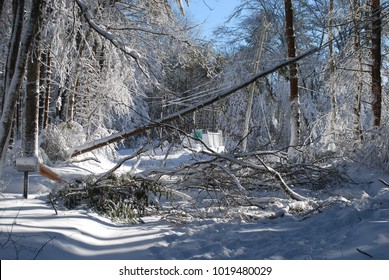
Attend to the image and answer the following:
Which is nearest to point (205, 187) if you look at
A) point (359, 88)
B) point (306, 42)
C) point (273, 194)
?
point (273, 194)

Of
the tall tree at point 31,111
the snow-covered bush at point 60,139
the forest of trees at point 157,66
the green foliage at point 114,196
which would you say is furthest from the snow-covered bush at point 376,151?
the snow-covered bush at point 60,139

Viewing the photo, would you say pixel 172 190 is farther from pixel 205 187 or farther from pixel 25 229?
pixel 25 229

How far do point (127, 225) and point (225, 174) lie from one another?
6.55 feet

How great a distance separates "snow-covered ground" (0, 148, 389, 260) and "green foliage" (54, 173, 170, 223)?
25 centimetres

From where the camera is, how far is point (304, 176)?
6820mm

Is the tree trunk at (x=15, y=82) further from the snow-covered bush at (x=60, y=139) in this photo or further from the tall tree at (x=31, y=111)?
the snow-covered bush at (x=60, y=139)

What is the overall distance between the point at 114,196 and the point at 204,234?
195cm

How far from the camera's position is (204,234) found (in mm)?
4070

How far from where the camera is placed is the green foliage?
5.22 m

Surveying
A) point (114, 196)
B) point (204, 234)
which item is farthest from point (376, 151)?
point (114, 196)

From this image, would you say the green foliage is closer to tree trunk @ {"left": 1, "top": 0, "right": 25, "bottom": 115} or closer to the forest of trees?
the forest of trees

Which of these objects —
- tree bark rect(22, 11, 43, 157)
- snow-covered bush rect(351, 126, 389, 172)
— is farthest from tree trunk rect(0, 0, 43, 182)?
snow-covered bush rect(351, 126, 389, 172)

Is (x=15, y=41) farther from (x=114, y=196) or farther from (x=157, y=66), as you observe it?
(x=157, y=66)

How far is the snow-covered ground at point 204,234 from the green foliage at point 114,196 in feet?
0.82
